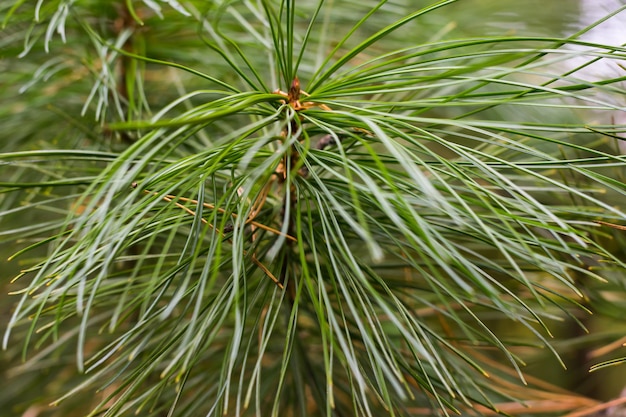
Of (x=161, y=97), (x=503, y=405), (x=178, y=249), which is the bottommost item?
(x=503, y=405)

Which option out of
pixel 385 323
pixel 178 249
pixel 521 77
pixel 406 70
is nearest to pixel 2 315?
pixel 178 249

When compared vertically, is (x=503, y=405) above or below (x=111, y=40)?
below

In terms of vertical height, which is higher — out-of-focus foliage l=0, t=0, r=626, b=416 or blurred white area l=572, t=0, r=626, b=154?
blurred white area l=572, t=0, r=626, b=154

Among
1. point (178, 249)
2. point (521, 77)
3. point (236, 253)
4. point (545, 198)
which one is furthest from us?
point (521, 77)

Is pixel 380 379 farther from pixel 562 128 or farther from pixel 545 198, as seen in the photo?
pixel 545 198

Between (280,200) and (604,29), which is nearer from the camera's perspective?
(280,200)

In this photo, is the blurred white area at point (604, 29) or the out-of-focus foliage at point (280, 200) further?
the blurred white area at point (604, 29)

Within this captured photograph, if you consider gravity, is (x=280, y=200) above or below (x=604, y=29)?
below

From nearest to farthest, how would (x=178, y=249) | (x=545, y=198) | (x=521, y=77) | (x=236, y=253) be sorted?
(x=236, y=253) → (x=178, y=249) → (x=545, y=198) → (x=521, y=77)

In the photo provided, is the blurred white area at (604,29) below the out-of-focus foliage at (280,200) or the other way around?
Answer: the other way around

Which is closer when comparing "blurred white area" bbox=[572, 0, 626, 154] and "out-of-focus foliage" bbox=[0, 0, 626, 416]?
"out-of-focus foliage" bbox=[0, 0, 626, 416]

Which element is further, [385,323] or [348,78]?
[385,323]
